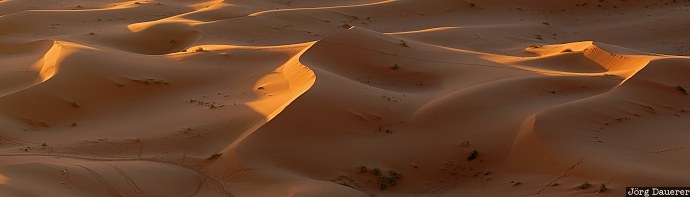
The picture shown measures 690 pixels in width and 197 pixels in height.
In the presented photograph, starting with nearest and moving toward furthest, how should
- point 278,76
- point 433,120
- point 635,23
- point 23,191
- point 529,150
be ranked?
1. point 23,191
2. point 529,150
3. point 433,120
4. point 278,76
5. point 635,23

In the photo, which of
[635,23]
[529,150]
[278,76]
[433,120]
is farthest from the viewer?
[635,23]

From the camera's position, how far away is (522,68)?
334 inches

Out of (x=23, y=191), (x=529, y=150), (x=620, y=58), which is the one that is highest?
(x=620, y=58)

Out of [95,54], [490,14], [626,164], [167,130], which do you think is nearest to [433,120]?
[626,164]

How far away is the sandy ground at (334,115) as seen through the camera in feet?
19.9

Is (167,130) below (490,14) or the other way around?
below

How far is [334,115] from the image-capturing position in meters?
7.09

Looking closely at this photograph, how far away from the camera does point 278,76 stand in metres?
8.35

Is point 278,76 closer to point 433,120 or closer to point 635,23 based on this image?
point 433,120

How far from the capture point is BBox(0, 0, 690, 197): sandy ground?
6.06 m

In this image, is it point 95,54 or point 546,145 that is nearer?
point 546,145

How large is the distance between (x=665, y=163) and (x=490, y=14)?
7.34 metres

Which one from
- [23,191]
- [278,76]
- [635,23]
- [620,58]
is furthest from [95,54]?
[635,23]

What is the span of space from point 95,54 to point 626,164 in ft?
18.2
